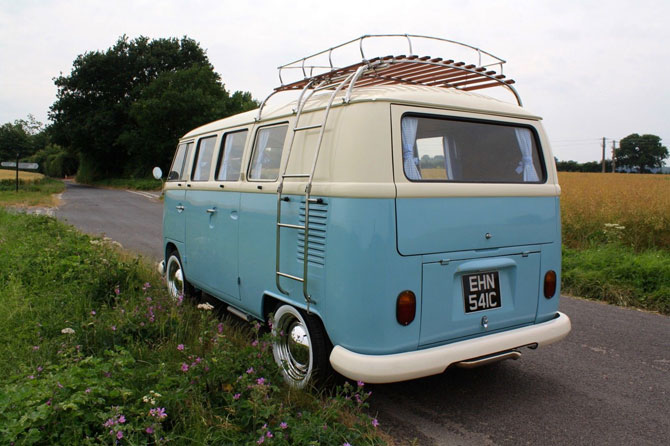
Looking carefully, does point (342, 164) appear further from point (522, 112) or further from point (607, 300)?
point (607, 300)

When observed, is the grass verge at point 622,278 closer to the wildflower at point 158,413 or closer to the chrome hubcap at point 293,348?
the chrome hubcap at point 293,348

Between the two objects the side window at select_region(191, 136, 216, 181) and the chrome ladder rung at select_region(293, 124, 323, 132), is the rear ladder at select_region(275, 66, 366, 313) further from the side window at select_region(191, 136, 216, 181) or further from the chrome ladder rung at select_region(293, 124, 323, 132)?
the side window at select_region(191, 136, 216, 181)

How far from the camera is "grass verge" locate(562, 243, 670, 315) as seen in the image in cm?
662

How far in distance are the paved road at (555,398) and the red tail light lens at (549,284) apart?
73cm

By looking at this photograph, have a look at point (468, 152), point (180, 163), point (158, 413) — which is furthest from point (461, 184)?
point (180, 163)

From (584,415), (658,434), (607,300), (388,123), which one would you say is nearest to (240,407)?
(388,123)

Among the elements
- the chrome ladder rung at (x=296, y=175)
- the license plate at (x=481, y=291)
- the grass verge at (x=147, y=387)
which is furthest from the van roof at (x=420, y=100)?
the grass verge at (x=147, y=387)

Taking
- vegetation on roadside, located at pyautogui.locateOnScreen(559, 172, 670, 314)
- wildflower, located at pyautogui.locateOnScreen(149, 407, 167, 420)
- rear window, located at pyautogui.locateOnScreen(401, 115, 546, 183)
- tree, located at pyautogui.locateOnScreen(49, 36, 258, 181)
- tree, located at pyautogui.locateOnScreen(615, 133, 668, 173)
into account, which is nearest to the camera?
wildflower, located at pyautogui.locateOnScreen(149, 407, 167, 420)

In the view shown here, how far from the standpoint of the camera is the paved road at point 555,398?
3.35 m

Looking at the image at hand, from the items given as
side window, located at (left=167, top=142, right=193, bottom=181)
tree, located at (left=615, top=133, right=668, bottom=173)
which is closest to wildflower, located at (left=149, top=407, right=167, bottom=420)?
side window, located at (left=167, top=142, right=193, bottom=181)

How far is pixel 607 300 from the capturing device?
682cm

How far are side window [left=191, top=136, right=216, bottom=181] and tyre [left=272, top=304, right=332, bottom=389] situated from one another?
2145 mm

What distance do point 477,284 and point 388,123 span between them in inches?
49.3

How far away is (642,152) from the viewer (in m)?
67.6
